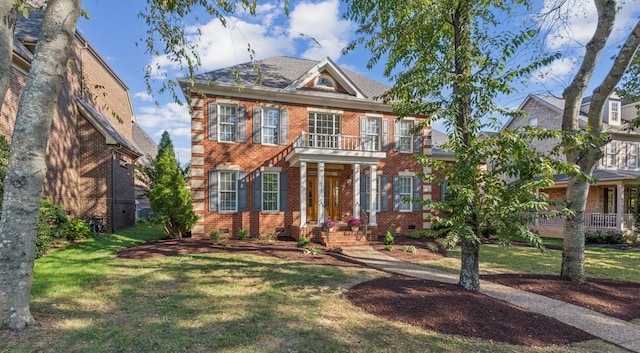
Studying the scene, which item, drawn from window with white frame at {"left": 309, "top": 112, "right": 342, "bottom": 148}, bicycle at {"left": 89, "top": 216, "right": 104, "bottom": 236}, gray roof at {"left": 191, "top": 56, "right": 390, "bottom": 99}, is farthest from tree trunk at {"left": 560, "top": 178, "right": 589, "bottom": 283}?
bicycle at {"left": 89, "top": 216, "right": 104, "bottom": 236}

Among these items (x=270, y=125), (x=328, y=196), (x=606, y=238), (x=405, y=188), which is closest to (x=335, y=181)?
(x=328, y=196)

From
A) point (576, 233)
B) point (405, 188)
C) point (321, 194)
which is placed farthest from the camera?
point (405, 188)

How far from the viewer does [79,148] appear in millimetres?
13766

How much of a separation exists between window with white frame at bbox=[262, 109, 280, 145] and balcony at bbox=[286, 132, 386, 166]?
3.15 ft

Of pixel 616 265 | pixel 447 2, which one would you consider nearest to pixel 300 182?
pixel 447 2

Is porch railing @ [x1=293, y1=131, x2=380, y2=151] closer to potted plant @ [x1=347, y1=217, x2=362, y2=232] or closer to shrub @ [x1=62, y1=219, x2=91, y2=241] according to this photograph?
potted plant @ [x1=347, y1=217, x2=362, y2=232]

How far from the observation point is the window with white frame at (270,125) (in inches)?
558

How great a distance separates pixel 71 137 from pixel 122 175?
11.0 ft

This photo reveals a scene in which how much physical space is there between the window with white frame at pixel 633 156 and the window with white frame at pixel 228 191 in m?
24.0

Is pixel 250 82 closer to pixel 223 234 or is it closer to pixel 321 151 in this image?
pixel 321 151

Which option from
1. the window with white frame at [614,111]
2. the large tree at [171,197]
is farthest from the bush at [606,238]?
the large tree at [171,197]

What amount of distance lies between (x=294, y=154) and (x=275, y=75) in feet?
14.5

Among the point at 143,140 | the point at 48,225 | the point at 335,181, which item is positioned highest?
the point at 143,140

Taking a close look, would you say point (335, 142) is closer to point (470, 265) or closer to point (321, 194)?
point (321, 194)
